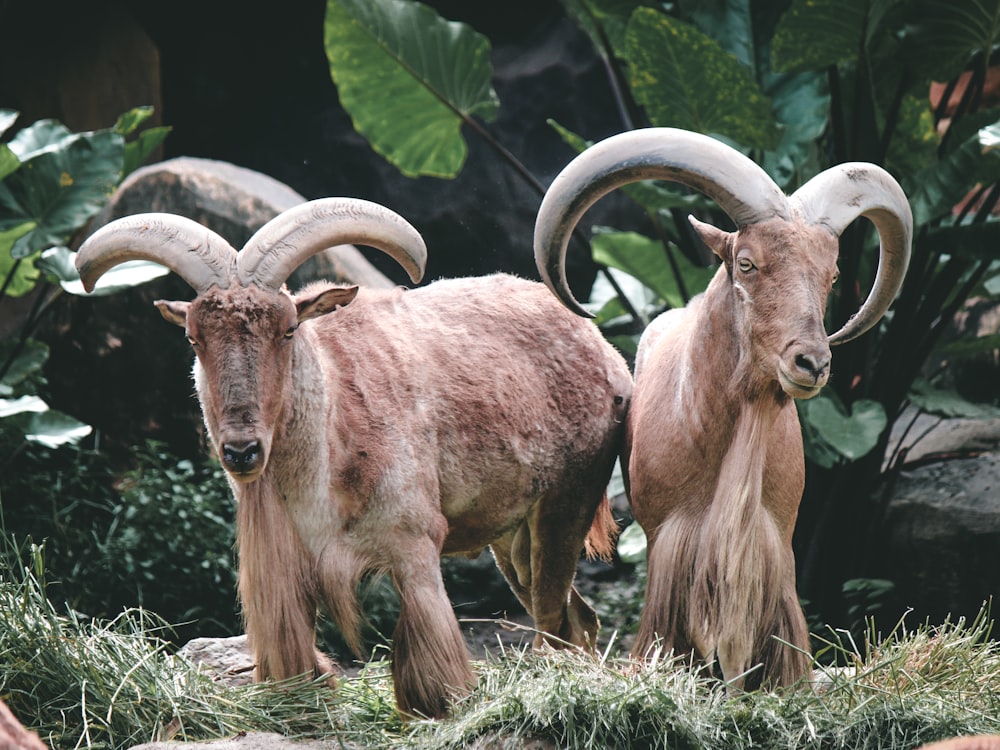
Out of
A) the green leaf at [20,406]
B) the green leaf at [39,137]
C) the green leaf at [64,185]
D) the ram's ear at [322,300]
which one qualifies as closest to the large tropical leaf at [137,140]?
the green leaf at [39,137]

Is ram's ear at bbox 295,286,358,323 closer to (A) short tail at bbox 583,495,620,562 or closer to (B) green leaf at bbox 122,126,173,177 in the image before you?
(A) short tail at bbox 583,495,620,562

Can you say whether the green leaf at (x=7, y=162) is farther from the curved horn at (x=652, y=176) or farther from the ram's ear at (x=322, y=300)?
the curved horn at (x=652, y=176)

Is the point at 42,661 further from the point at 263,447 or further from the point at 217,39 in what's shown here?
the point at 217,39

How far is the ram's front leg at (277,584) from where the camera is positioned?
4570 mm

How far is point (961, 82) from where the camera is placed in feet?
31.7

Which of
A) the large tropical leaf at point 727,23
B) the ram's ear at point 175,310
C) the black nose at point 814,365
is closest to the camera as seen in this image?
the black nose at point 814,365

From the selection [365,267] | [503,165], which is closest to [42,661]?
[365,267]

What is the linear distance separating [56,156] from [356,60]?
6.07 ft

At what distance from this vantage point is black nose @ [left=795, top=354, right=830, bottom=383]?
4023 millimetres

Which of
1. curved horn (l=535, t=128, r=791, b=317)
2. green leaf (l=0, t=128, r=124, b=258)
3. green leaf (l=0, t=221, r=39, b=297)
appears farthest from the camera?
green leaf (l=0, t=221, r=39, b=297)

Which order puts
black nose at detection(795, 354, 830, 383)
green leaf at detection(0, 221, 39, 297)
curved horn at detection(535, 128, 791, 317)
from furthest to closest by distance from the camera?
green leaf at detection(0, 221, 39, 297) → curved horn at detection(535, 128, 791, 317) → black nose at detection(795, 354, 830, 383)

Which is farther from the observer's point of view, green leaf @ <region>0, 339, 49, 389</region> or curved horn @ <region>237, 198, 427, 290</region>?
green leaf @ <region>0, 339, 49, 389</region>

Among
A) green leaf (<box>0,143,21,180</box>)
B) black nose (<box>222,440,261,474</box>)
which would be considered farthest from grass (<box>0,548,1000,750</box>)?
green leaf (<box>0,143,21,180</box>)

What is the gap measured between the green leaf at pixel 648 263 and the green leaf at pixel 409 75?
1.16m
